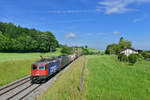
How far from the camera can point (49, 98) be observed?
10648mm

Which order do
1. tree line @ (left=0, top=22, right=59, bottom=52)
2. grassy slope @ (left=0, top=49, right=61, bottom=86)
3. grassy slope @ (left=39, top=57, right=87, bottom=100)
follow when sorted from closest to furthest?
grassy slope @ (left=39, top=57, right=87, bottom=100)
grassy slope @ (left=0, top=49, right=61, bottom=86)
tree line @ (left=0, top=22, right=59, bottom=52)

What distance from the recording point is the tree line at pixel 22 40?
226ft

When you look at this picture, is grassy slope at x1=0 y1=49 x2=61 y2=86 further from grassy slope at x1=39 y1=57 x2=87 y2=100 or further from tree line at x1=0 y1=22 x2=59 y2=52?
tree line at x1=0 y1=22 x2=59 y2=52

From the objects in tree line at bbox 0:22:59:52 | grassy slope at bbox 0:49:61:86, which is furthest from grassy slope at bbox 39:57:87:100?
tree line at bbox 0:22:59:52

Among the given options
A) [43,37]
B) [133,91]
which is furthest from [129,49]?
[133,91]

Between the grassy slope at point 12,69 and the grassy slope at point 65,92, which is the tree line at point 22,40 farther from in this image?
the grassy slope at point 65,92

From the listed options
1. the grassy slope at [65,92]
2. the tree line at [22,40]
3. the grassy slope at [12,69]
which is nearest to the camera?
the grassy slope at [65,92]

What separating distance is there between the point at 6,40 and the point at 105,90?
72.5 metres

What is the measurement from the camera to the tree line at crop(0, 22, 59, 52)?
6897 cm

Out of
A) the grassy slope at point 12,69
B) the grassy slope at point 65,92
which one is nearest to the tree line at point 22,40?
the grassy slope at point 12,69

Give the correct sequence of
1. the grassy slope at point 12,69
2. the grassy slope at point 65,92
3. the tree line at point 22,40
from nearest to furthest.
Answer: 1. the grassy slope at point 65,92
2. the grassy slope at point 12,69
3. the tree line at point 22,40

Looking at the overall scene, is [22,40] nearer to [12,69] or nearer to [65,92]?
[12,69]

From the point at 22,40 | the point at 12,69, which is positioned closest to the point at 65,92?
the point at 12,69

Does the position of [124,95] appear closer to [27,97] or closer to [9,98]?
[27,97]
